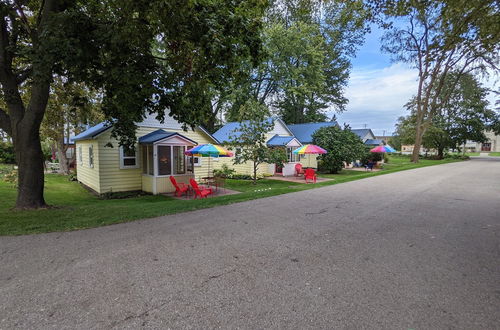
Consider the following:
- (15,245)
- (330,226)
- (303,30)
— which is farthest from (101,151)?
(303,30)

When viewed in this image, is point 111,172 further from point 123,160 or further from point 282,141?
point 282,141

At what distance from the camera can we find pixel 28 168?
25.3 ft

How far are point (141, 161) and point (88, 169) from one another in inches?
124

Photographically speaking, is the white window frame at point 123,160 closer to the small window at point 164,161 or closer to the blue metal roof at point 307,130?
the small window at point 164,161

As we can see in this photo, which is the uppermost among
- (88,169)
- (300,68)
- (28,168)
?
(300,68)

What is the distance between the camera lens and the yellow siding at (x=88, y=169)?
1255 cm

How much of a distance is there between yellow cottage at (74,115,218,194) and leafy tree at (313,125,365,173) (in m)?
11.1

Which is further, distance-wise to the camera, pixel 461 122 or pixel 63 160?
pixel 461 122

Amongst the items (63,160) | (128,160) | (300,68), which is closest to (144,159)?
(128,160)

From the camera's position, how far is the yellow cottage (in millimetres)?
12383

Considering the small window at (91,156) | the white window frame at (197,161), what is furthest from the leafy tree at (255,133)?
the small window at (91,156)

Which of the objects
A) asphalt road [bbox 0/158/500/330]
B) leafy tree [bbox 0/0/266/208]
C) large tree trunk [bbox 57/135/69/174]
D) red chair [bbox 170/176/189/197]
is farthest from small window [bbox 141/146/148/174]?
large tree trunk [bbox 57/135/69/174]

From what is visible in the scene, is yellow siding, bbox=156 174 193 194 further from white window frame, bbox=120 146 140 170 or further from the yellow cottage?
white window frame, bbox=120 146 140 170

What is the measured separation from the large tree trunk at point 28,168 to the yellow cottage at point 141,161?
422cm
